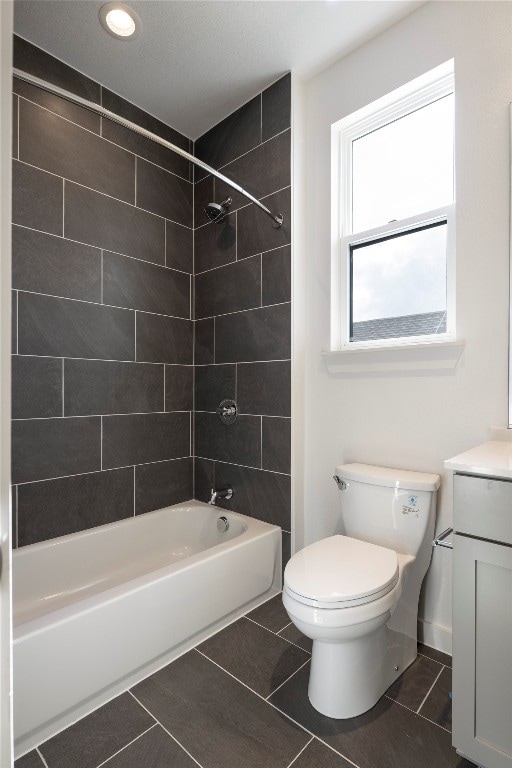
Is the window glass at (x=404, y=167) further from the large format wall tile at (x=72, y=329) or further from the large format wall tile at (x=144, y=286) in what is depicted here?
the large format wall tile at (x=72, y=329)

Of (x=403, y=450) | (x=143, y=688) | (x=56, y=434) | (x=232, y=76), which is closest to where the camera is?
(x=143, y=688)

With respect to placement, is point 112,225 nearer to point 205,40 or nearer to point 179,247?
point 179,247

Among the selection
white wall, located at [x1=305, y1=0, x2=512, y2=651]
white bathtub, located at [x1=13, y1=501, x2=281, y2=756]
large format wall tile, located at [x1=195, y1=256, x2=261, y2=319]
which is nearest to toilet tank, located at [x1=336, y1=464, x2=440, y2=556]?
white wall, located at [x1=305, y1=0, x2=512, y2=651]

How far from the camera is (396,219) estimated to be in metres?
1.91

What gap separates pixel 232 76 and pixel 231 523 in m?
2.48

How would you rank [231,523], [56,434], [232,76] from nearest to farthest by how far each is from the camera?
[56,434] → [232,76] → [231,523]

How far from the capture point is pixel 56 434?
6.52 ft

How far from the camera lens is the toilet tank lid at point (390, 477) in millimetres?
1587

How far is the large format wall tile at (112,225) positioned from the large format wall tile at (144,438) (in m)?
0.97

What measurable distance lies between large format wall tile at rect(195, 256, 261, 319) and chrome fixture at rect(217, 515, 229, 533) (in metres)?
1.25

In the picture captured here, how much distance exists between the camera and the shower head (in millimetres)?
2304

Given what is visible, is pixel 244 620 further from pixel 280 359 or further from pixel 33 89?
pixel 33 89

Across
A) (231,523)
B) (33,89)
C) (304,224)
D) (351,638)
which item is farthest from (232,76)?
(351,638)

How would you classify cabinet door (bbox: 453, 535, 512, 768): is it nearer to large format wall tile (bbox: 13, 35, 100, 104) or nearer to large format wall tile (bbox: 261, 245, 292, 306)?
large format wall tile (bbox: 261, 245, 292, 306)
